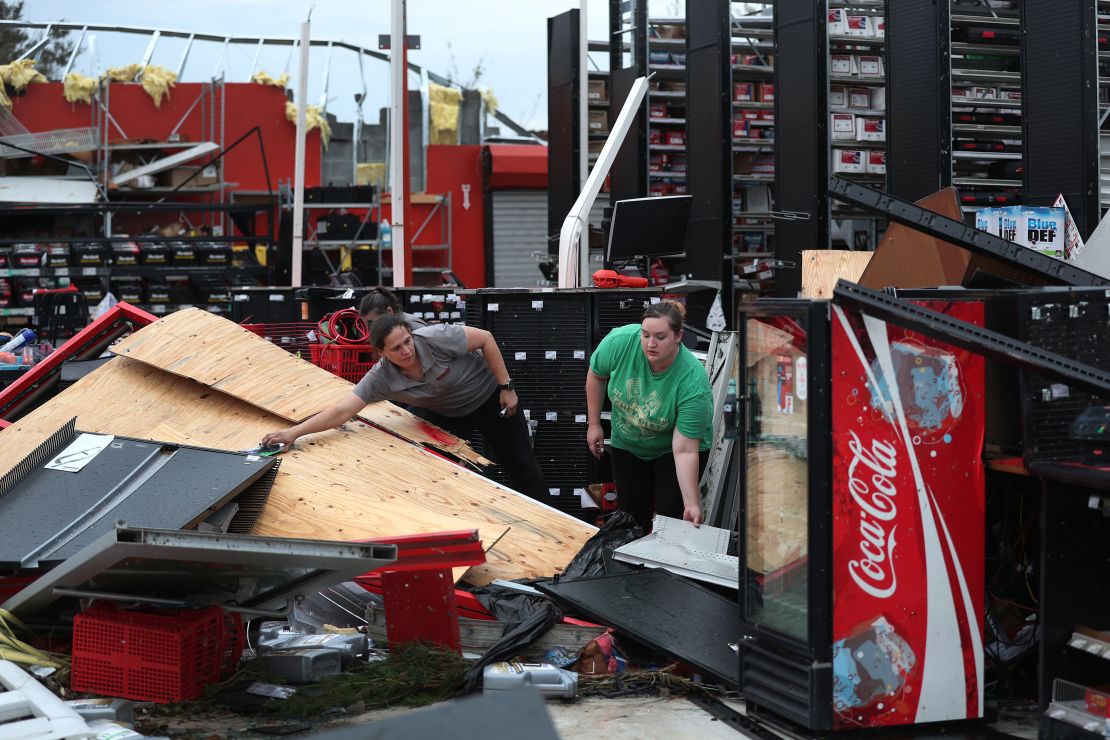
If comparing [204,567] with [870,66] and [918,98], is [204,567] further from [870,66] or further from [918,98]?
[870,66]

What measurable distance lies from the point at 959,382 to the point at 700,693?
1.51m

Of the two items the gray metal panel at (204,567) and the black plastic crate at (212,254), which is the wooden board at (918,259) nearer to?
the gray metal panel at (204,567)

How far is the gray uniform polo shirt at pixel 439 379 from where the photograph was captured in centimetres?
680

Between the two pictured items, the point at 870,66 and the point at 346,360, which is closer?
the point at 346,360

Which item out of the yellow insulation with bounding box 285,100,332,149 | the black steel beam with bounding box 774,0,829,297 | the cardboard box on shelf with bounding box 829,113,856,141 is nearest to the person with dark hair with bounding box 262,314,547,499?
the black steel beam with bounding box 774,0,829,297

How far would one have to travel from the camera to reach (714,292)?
43.8ft

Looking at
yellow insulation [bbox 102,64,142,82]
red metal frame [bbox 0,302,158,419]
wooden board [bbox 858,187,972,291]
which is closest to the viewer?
wooden board [bbox 858,187,972,291]

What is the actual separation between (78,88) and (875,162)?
16.2m

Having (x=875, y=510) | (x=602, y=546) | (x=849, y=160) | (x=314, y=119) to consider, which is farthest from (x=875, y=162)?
(x=314, y=119)

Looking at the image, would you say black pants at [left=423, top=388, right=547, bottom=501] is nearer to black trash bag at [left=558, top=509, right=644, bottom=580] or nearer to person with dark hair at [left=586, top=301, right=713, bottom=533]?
person with dark hair at [left=586, top=301, right=713, bottom=533]

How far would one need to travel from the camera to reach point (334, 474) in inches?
250

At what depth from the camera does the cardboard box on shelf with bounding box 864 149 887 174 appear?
13016mm

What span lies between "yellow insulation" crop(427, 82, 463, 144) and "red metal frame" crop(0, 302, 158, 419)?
16822 millimetres

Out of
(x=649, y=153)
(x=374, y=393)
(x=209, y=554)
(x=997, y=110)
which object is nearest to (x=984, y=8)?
(x=997, y=110)
